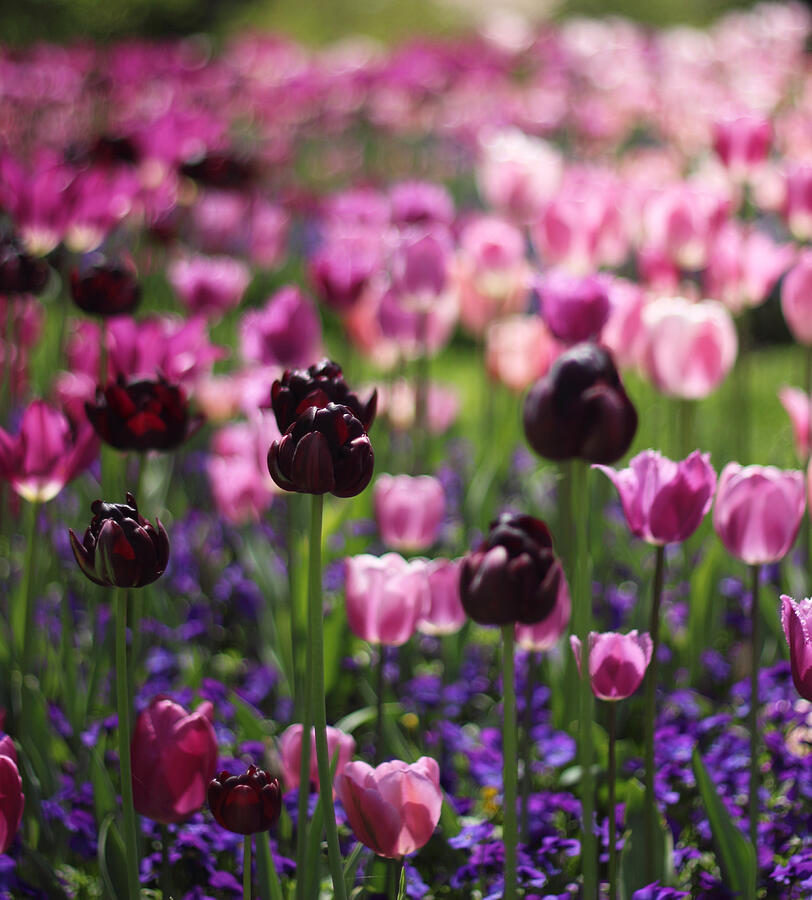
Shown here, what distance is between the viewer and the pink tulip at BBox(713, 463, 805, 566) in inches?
56.3

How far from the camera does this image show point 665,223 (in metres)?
2.44

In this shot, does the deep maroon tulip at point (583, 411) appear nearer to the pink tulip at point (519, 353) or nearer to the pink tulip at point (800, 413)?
the pink tulip at point (800, 413)

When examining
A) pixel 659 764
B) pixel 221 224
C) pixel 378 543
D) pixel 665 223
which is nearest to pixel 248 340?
pixel 378 543

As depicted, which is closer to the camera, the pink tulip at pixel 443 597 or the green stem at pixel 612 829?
the green stem at pixel 612 829

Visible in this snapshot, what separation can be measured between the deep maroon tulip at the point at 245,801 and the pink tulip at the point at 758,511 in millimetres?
693

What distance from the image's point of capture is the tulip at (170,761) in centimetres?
126

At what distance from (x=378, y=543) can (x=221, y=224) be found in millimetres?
1831

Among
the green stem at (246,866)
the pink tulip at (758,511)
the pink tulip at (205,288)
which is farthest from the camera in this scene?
the pink tulip at (205,288)

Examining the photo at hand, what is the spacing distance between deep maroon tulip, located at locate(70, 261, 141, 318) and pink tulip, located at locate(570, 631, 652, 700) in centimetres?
110

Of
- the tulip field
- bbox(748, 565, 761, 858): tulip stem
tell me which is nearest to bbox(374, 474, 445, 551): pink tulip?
the tulip field

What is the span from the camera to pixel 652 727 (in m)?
1.42

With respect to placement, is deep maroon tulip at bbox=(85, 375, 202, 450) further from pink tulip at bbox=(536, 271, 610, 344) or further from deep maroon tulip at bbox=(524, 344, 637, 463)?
pink tulip at bbox=(536, 271, 610, 344)

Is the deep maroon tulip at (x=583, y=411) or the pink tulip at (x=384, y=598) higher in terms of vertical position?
the deep maroon tulip at (x=583, y=411)

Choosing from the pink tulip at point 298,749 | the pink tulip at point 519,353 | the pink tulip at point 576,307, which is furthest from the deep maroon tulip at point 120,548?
the pink tulip at point 519,353
